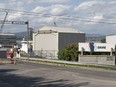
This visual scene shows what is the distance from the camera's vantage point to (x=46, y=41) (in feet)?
286

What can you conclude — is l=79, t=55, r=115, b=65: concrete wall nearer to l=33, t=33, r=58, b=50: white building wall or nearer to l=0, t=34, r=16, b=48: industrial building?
l=33, t=33, r=58, b=50: white building wall

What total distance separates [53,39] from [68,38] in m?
3.61

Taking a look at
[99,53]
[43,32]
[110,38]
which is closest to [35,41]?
[43,32]

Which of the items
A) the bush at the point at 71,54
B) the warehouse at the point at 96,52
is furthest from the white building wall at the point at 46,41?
the warehouse at the point at 96,52

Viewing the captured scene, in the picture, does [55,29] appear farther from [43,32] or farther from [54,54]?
[54,54]

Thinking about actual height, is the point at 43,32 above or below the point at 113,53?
above

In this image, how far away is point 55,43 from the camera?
3329 inches

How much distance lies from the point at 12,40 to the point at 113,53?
11761cm

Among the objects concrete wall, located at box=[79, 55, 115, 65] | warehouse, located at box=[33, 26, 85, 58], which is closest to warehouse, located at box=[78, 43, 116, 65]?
concrete wall, located at box=[79, 55, 115, 65]

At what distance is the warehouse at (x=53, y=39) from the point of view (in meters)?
83.9

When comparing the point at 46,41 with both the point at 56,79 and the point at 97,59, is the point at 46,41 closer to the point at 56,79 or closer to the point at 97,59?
the point at 97,59

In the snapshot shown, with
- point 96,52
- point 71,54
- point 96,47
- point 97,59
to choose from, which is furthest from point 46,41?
point 97,59

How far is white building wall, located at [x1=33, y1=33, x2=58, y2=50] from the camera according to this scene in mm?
84812

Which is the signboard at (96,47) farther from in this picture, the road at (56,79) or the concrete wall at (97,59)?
the road at (56,79)
